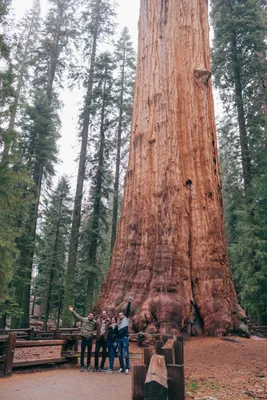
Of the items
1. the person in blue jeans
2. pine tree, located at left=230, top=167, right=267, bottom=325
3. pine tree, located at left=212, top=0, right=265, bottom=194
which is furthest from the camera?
pine tree, located at left=212, top=0, right=265, bottom=194

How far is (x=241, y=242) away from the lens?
48.1 ft

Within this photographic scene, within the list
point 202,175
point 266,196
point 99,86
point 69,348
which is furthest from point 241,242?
point 99,86

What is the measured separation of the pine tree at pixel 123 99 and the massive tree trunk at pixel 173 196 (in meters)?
10.9

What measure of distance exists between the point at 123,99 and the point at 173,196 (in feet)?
61.8

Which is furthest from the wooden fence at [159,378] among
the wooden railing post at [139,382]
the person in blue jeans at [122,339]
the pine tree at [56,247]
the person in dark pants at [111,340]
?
the pine tree at [56,247]

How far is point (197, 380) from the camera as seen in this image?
18.4ft

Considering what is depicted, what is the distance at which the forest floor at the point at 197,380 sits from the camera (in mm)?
4766

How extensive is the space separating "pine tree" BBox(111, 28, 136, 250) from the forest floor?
15.2 meters

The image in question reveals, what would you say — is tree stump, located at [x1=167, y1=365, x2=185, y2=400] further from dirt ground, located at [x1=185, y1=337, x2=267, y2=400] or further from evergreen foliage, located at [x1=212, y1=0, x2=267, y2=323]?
evergreen foliage, located at [x1=212, y1=0, x2=267, y2=323]

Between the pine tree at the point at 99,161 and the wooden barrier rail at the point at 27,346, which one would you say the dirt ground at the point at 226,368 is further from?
the pine tree at the point at 99,161

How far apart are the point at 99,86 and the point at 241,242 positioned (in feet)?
47.0

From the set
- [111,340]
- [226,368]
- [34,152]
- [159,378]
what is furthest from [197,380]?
[34,152]

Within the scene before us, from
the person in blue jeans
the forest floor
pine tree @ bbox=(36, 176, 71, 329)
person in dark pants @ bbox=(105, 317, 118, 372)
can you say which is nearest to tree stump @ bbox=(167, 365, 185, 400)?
the forest floor

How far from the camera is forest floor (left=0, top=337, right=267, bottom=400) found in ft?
15.6
